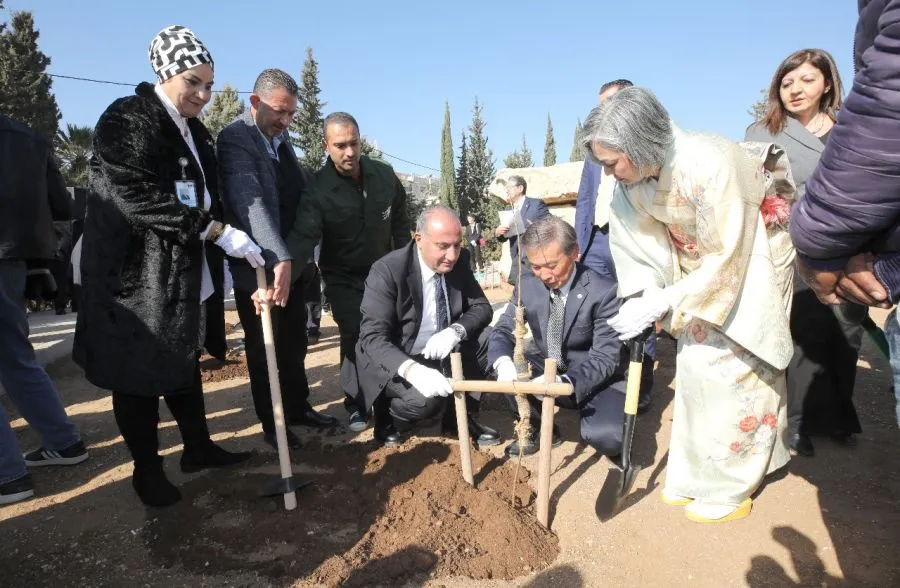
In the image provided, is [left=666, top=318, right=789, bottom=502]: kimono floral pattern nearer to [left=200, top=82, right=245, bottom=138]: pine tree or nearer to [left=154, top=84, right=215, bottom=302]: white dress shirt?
[left=154, top=84, right=215, bottom=302]: white dress shirt

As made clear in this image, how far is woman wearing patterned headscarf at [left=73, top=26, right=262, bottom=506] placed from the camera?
8.50 ft

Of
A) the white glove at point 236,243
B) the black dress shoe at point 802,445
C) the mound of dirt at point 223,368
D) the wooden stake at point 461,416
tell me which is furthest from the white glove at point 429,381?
the mound of dirt at point 223,368

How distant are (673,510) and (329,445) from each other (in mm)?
1998

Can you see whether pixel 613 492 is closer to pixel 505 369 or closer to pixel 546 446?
pixel 546 446

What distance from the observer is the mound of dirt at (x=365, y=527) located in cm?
229

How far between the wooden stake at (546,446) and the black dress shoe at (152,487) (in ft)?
6.01

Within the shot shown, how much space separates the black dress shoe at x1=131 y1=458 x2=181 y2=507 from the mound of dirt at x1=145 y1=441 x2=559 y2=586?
67 millimetres

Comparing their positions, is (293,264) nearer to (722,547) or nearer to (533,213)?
(722,547)

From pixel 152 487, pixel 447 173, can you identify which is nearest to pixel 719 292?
pixel 152 487

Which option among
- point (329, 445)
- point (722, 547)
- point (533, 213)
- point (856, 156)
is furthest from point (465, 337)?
point (533, 213)

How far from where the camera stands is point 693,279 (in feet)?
7.94

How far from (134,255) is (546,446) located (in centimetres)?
211

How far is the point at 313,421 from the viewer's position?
389 centimetres

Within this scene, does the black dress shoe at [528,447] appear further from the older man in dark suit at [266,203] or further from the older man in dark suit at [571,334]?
the older man in dark suit at [266,203]
